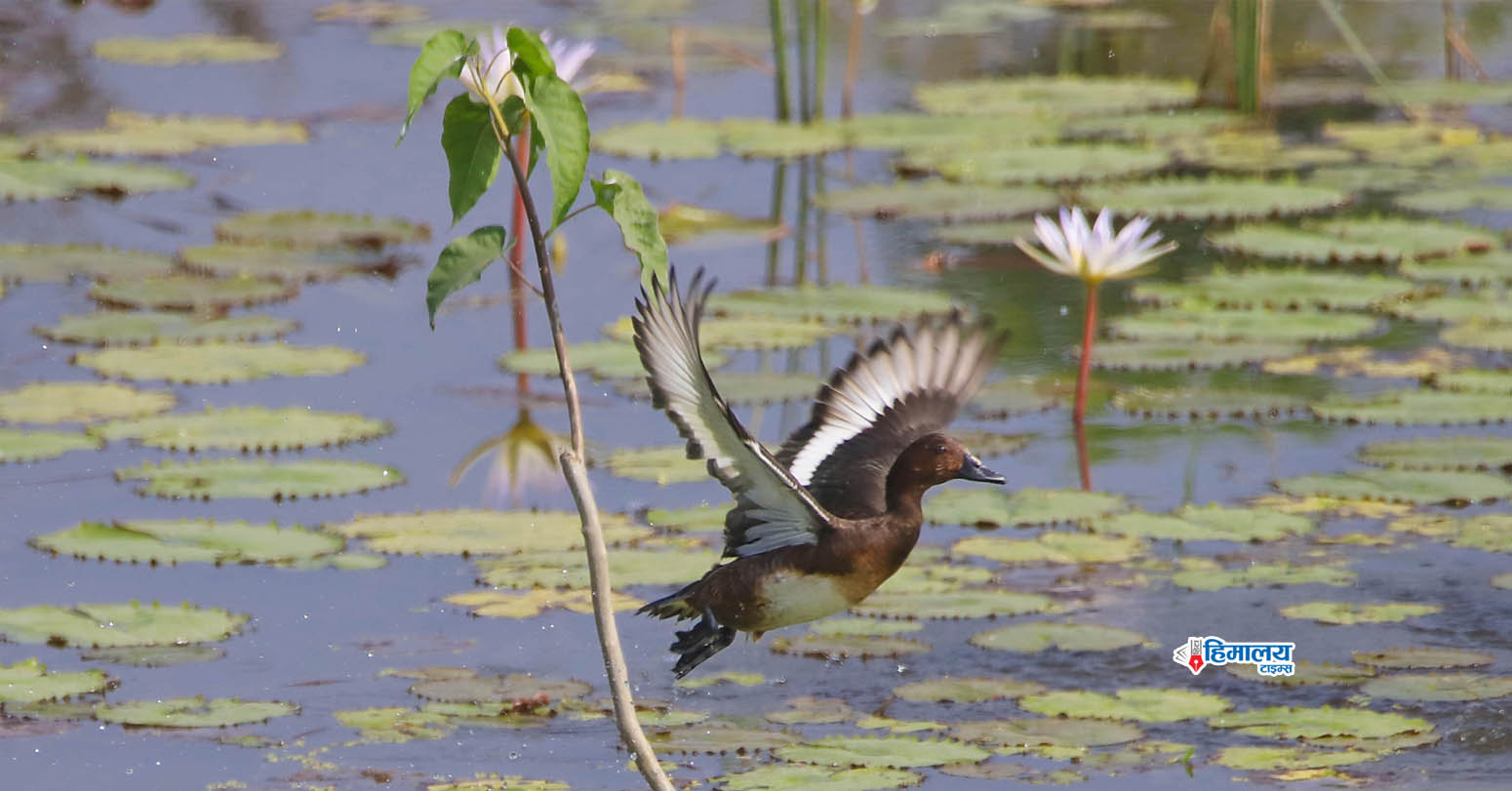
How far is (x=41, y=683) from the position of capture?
4637mm

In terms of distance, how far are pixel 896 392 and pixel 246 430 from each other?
100 inches

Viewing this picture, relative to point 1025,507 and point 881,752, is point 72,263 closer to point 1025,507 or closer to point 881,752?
point 1025,507

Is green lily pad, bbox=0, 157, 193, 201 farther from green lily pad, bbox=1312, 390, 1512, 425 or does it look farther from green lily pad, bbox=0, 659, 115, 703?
green lily pad, bbox=1312, 390, 1512, 425

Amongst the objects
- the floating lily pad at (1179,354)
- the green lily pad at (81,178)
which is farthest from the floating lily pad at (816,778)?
the green lily pad at (81,178)

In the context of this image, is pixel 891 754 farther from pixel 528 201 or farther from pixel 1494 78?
pixel 1494 78

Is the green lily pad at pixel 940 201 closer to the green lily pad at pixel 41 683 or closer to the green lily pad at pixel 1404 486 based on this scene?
the green lily pad at pixel 1404 486

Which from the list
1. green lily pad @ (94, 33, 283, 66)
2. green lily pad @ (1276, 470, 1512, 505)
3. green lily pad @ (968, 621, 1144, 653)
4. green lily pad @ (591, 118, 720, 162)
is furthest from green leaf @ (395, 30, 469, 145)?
green lily pad @ (94, 33, 283, 66)

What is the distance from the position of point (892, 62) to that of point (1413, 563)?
23.5ft

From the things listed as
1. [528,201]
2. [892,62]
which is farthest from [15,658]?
[892,62]

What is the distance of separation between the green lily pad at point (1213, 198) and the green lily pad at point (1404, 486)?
104 inches

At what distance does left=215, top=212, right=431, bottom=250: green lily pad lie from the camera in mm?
8297

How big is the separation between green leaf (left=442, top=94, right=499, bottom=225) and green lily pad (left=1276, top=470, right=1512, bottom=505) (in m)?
3.41

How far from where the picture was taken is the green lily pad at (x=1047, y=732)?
4.39 meters

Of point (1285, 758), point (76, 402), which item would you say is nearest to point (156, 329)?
point (76, 402)
